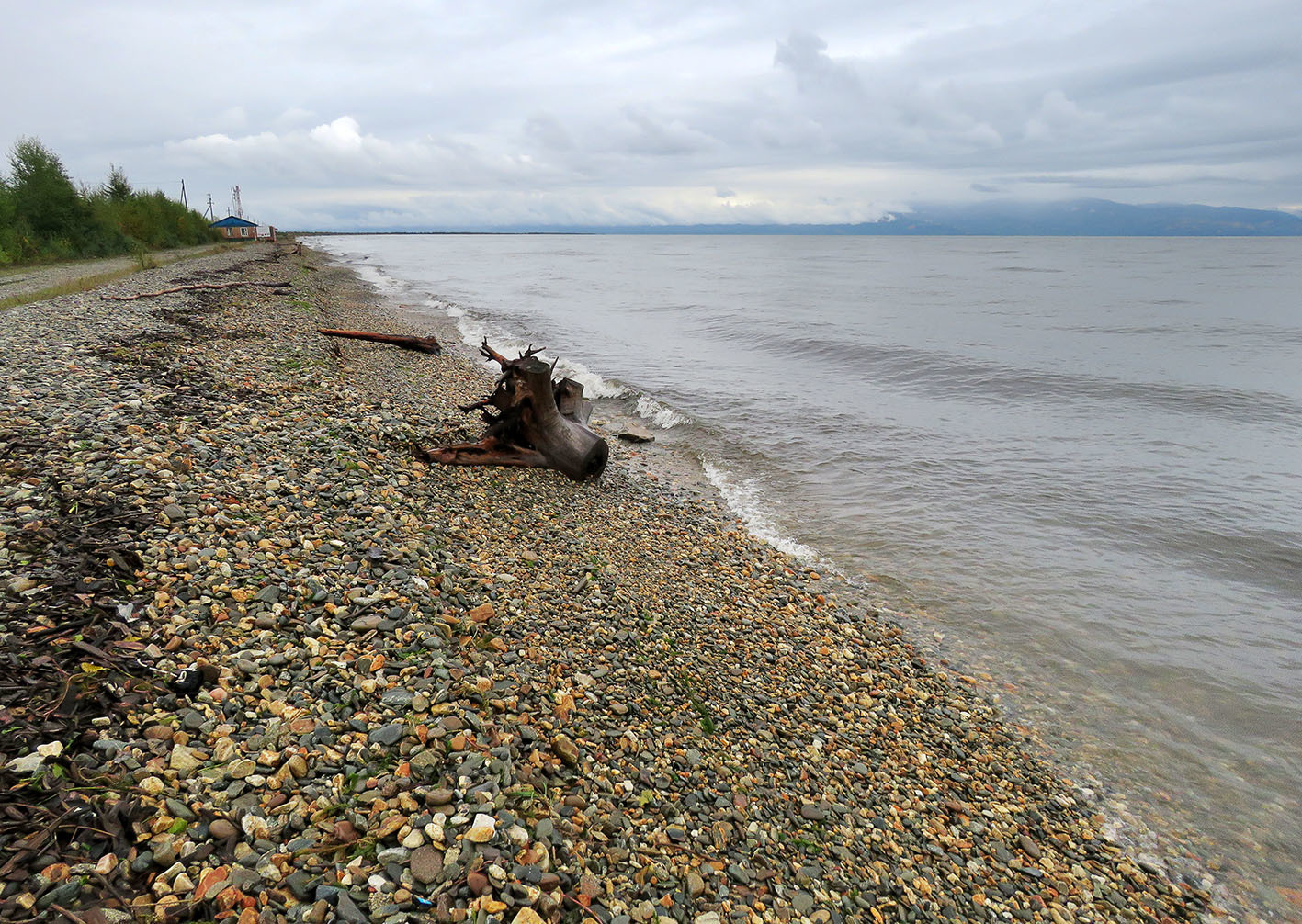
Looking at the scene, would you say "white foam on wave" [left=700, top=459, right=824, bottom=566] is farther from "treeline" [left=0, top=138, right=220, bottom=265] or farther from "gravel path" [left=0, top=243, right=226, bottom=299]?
"treeline" [left=0, top=138, right=220, bottom=265]

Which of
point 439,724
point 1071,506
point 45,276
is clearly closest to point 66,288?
point 45,276

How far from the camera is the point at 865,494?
14320 mm

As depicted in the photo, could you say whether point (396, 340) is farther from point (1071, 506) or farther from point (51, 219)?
point (51, 219)

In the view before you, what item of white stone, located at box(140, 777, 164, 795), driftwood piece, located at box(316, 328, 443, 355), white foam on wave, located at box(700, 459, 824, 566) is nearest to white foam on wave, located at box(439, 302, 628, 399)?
driftwood piece, located at box(316, 328, 443, 355)

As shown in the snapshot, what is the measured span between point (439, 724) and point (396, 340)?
65.9 feet

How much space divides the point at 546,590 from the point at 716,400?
15728 mm

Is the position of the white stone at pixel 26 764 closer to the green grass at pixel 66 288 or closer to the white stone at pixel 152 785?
the white stone at pixel 152 785

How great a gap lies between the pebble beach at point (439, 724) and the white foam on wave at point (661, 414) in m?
9.64

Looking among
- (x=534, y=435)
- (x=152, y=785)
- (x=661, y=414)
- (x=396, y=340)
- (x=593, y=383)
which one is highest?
(x=396, y=340)

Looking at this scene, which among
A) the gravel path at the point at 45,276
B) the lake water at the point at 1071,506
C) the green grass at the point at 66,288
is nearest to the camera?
the lake water at the point at 1071,506

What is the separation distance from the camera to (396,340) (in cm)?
2239

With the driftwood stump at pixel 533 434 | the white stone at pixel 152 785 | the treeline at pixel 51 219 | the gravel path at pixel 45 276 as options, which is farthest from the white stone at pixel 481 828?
the treeline at pixel 51 219

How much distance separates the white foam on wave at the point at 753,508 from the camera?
→ 37.6ft

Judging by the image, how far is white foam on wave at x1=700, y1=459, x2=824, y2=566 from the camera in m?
11.5
